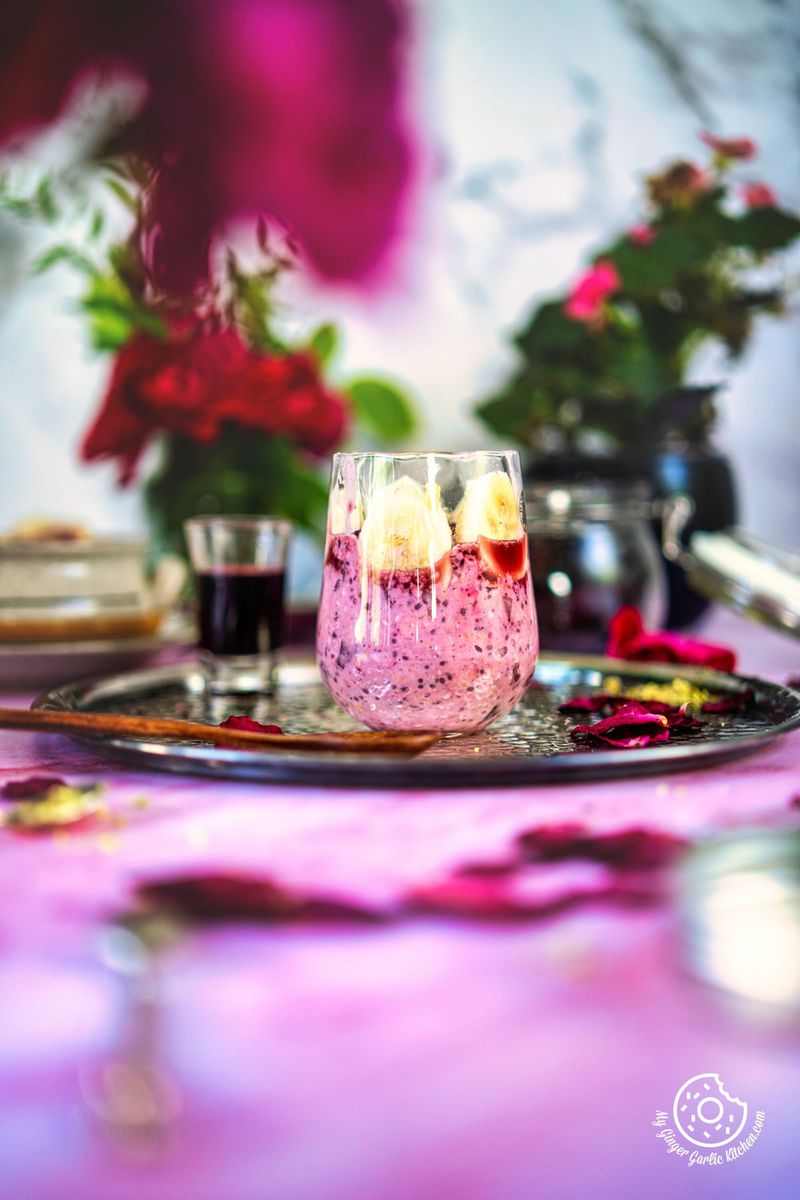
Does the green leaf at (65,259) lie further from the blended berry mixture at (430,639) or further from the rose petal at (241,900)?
the rose petal at (241,900)

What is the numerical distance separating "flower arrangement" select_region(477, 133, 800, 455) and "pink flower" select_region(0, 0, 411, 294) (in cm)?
25

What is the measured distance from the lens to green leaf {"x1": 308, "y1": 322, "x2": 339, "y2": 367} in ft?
5.11

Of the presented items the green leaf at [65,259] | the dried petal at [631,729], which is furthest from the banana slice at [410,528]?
the green leaf at [65,259]

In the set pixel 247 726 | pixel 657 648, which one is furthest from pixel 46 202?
pixel 247 726

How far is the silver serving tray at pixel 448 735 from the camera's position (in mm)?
499

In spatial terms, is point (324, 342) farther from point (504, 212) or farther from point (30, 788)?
point (30, 788)

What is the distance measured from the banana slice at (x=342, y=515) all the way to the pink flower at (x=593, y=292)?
904 millimetres

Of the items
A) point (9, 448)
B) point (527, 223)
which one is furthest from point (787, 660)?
point (9, 448)

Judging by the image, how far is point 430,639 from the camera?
590 mm

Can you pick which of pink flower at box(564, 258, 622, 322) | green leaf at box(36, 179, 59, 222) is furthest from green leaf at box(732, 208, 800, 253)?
green leaf at box(36, 179, 59, 222)

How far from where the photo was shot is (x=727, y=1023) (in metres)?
0.48

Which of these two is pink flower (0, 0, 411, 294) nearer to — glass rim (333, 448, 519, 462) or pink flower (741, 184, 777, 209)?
pink flower (741, 184, 777, 209)

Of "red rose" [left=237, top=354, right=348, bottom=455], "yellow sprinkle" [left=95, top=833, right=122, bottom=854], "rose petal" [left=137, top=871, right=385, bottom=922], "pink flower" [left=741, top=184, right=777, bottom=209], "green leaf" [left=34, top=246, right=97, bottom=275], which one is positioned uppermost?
"pink flower" [left=741, top=184, right=777, bottom=209]

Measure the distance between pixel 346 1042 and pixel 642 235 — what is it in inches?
49.2
